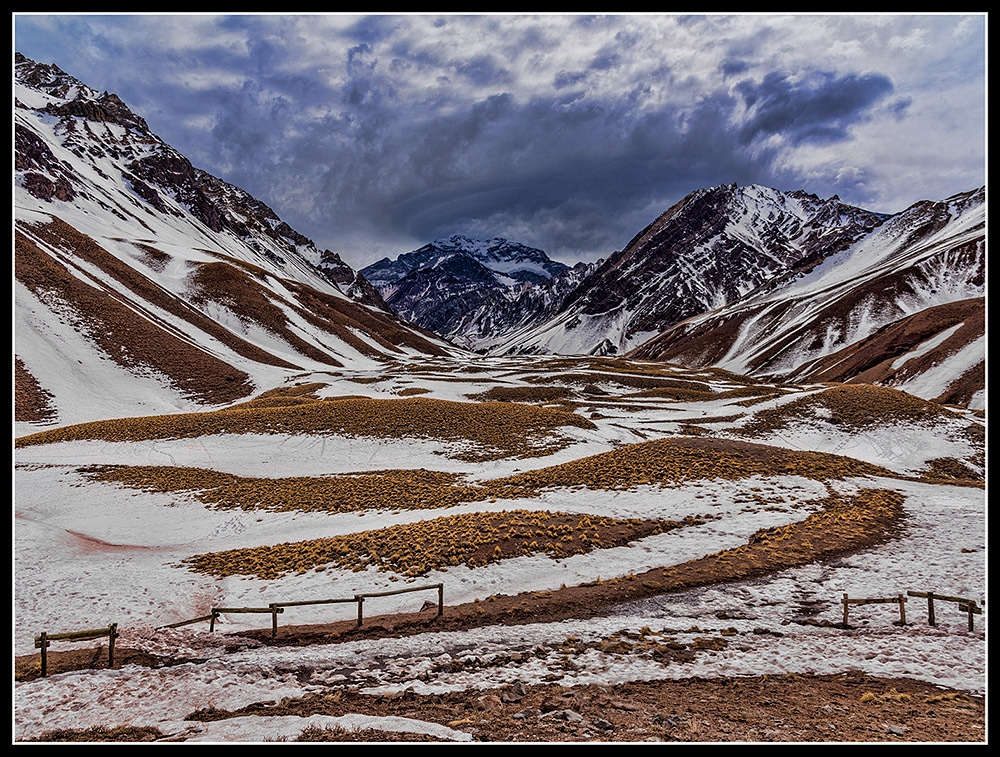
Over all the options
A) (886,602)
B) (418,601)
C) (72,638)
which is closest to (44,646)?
(72,638)

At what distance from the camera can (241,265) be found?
468ft

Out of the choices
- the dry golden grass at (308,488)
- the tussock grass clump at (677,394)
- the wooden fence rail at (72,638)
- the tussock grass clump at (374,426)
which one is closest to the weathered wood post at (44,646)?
the wooden fence rail at (72,638)

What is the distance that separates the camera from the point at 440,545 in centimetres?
1992

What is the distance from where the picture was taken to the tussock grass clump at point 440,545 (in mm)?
19094

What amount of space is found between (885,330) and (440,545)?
126 meters

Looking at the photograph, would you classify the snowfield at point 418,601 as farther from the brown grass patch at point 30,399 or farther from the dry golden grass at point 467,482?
the brown grass patch at point 30,399

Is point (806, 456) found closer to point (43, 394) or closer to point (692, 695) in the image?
point (692, 695)

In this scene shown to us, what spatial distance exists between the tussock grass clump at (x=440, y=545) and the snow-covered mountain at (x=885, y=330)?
205 feet

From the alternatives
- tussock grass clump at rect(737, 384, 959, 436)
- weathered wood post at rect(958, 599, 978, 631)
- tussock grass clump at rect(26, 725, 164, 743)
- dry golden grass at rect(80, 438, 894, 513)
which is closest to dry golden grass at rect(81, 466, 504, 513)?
dry golden grass at rect(80, 438, 894, 513)

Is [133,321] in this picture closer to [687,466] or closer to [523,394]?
[523,394]

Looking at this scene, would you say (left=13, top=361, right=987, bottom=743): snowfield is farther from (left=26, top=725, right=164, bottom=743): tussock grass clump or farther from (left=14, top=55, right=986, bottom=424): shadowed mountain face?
(left=14, top=55, right=986, bottom=424): shadowed mountain face

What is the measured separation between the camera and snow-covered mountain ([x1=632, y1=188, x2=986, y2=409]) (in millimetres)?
72125

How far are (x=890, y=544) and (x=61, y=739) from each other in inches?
1067

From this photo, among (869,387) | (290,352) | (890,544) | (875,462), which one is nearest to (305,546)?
(890,544)
